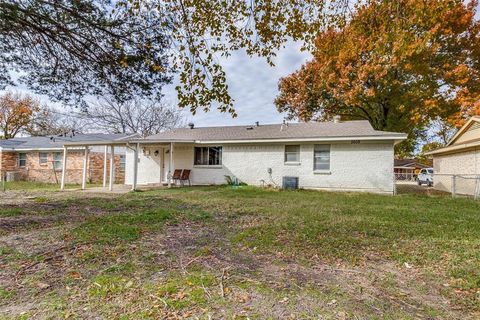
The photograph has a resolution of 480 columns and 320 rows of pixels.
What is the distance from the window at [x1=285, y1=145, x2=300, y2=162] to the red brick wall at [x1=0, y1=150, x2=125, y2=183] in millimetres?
12175

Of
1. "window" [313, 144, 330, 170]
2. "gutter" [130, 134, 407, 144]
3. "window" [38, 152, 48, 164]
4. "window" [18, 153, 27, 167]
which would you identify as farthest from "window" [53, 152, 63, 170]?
"window" [313, 144, 330, 170]

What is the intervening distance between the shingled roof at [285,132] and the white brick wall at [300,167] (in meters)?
0.56

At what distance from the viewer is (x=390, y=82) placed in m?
19.5

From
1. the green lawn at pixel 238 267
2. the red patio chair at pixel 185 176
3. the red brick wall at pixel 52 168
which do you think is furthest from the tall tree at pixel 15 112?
the green lawn at pixel 238 267

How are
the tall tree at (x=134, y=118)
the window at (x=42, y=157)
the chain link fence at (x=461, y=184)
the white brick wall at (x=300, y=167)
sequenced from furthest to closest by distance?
1. the tall tree at (x=134, y=118)
2. the window at (x=42, y=157)
3. the white brick wall at (x=300, y=167)
4. the chain link fence at (x=461, y=184)

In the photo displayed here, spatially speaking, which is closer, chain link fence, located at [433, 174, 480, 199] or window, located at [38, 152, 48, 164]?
chain link fence, located at [433, 174, 480, 199]

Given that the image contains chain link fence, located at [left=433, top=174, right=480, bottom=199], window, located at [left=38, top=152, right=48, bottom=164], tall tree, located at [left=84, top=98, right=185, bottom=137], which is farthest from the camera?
tall tree, located at [left=84, top=98, right=185, bottom=137]

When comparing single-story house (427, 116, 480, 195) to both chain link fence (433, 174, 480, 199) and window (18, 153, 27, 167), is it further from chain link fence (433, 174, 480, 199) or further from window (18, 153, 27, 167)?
window (18, 153, 27, 167)

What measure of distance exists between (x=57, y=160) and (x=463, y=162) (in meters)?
25.5

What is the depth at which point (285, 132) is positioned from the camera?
51.1ft

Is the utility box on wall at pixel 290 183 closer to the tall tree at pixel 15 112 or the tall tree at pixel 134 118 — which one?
the tall tree at pixel 134 118

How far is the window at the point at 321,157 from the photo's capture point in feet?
46.4

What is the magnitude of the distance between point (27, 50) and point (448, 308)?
30.7 feet

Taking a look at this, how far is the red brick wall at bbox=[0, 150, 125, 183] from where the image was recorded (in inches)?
763
